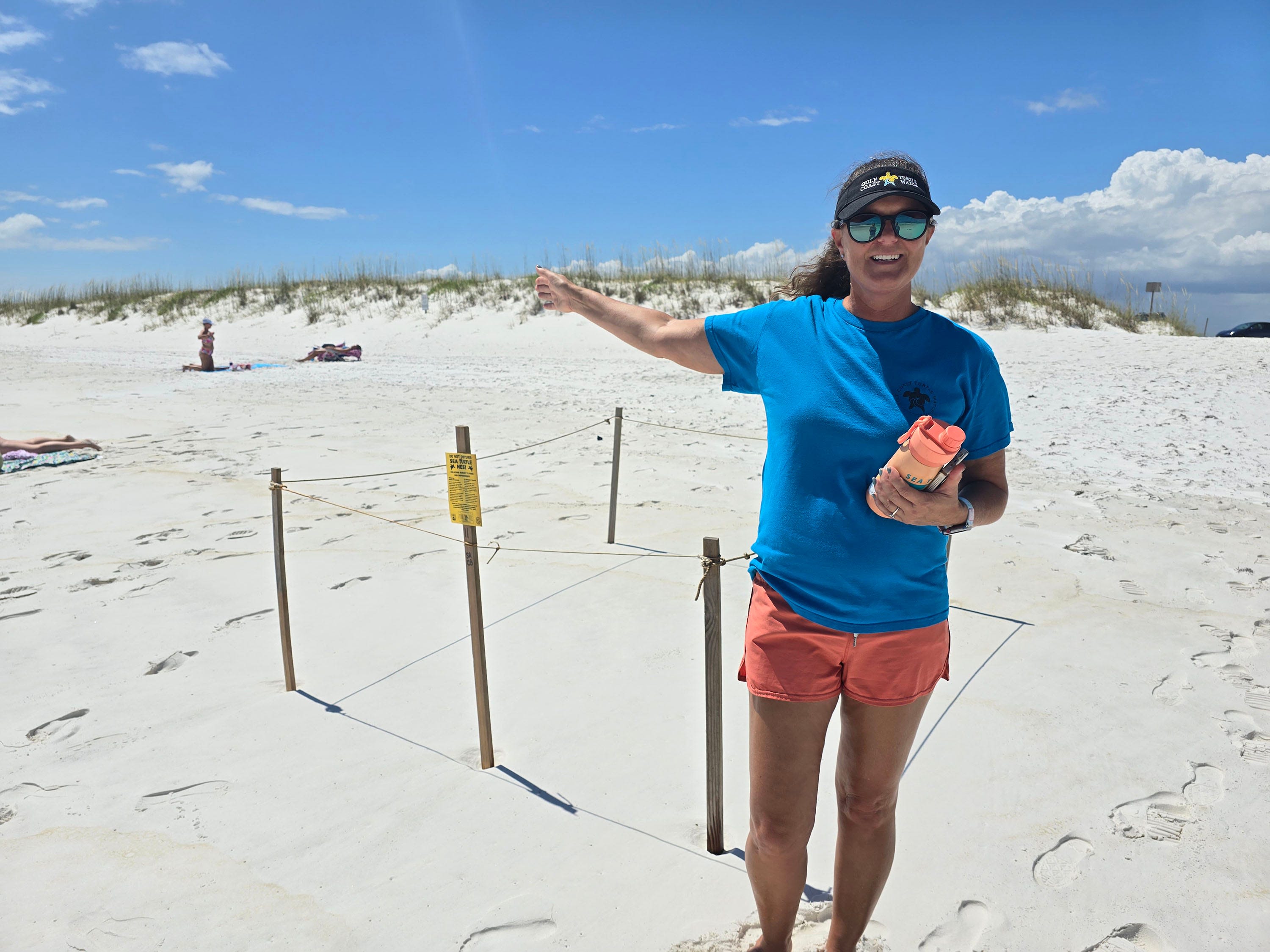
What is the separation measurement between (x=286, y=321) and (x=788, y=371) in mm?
23033

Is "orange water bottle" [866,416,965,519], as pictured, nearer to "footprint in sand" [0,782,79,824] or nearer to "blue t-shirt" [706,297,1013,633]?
"blue t-shirt" [706,297,1013,633]

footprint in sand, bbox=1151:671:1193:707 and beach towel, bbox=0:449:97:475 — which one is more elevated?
beach towel, bbox=0:449:97:475

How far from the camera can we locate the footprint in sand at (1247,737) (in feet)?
8.98

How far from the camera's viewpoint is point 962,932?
2053 mm

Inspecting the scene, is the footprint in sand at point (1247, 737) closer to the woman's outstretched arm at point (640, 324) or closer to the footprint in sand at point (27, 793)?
the woman's outstretched arm at point (640, 324)

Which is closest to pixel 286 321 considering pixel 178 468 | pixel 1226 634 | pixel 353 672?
pixel 178 468

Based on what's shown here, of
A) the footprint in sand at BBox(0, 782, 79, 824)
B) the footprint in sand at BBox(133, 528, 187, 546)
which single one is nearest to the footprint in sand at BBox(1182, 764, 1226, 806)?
the footprint in sand at BBox(0, 782, 79, 824)

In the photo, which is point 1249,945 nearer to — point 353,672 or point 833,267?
point 833,267

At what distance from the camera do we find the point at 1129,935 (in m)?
2.02

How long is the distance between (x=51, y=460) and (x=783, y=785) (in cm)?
792

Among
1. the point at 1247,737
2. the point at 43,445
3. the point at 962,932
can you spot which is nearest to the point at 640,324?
the point at 962,932

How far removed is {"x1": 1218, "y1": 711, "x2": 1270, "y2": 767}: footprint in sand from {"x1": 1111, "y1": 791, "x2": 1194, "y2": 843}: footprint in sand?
16.5 inches

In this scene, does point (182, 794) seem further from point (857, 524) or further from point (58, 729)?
point (857, 524)

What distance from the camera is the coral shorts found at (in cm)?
151
